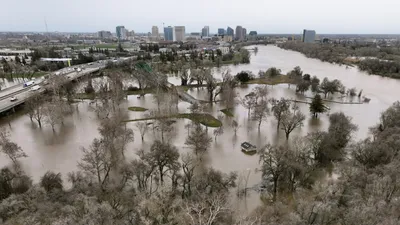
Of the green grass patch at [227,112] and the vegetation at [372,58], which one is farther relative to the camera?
the vegetation at [372,58]

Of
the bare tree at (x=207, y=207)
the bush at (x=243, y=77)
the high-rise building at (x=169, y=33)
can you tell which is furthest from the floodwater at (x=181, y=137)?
the high-rise building at (x=169, y=33)

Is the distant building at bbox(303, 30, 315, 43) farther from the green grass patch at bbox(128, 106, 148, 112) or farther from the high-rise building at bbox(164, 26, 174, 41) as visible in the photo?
the green grass patch at bbox(128, 106, 148, 112)

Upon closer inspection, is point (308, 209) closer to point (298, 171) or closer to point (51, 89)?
point (298, 171)

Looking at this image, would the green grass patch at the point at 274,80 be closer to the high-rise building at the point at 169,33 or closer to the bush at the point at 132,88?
the bush at the point at 132,88

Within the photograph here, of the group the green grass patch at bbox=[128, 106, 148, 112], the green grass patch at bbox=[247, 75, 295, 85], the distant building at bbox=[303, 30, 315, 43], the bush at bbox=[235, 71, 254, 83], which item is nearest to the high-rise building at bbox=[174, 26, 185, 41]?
the distant building at bbox=[303, 30, 315, 43]

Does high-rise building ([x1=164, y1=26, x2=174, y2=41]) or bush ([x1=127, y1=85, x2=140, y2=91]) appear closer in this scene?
bush ([x1=127, y1=85, x2=140, y2=91])

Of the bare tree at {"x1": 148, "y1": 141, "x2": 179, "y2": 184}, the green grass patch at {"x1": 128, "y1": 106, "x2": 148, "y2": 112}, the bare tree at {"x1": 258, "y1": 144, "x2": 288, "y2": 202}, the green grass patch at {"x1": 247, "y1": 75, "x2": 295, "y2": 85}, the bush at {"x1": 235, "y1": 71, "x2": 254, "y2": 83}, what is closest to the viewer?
the bare tree at {"x1": 258, "y1": 144, "x2": 288, "y2": 202}

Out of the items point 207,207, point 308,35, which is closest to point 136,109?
point 207,207

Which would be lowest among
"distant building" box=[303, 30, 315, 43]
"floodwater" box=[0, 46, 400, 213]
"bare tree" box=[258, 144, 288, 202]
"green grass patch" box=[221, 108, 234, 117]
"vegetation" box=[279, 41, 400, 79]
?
"floodwater" box=[0, 46, 400, 213]

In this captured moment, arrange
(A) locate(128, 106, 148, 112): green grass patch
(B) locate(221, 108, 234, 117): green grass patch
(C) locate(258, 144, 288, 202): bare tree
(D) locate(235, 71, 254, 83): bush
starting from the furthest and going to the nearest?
1. (D) locate(235, 71, 254, 83): bush
2. (A) locate(128, 106, 148, 112): green grass patch
3. (B) locate(221, 108, 234, 117): green grass patch
4. (C) locate(258, 144, 288, 202): bare tree

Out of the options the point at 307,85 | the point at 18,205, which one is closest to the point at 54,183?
the point at 18,205

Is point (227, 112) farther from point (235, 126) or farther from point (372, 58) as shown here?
point (372, 58)
